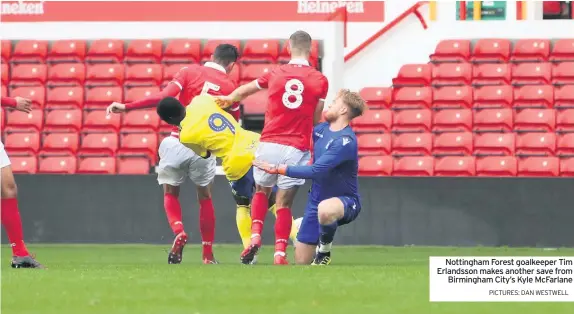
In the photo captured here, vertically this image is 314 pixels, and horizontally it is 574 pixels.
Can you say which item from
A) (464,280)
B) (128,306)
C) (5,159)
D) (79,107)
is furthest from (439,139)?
(128,306)

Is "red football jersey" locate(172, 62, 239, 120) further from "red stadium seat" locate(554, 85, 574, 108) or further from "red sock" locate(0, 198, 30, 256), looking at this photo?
"red stadium seat" locate(554, 85, 574, 108)

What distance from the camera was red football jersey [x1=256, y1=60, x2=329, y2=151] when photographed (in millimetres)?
10391

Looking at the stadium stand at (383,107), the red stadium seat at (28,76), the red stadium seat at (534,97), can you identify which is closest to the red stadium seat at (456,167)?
the stadium stand at (383,107)

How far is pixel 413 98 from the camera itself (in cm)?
1753

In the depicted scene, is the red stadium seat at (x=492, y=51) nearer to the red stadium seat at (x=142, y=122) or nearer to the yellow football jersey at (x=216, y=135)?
the red stadium seat at (x=142, y=122)

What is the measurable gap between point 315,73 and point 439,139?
670 cm

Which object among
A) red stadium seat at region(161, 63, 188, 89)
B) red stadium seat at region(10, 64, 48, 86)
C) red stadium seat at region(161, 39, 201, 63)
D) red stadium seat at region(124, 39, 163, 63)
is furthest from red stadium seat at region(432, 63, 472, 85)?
red stadium seat at region(10, 64, 48, 86)

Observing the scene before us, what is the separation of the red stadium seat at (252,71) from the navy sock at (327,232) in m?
7.79

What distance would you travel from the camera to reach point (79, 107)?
18.1 m

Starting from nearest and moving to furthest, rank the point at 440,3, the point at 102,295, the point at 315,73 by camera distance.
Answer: the point at 102,295 < the point at 315,73 < the point at 440,3

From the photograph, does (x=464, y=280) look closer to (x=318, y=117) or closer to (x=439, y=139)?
(x=318, y=117)

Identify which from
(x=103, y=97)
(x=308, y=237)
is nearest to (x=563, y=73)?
(x=103, y=97)

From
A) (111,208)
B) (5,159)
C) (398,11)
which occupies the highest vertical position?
(398,11)

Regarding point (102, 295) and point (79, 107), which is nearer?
point (102, 295)
